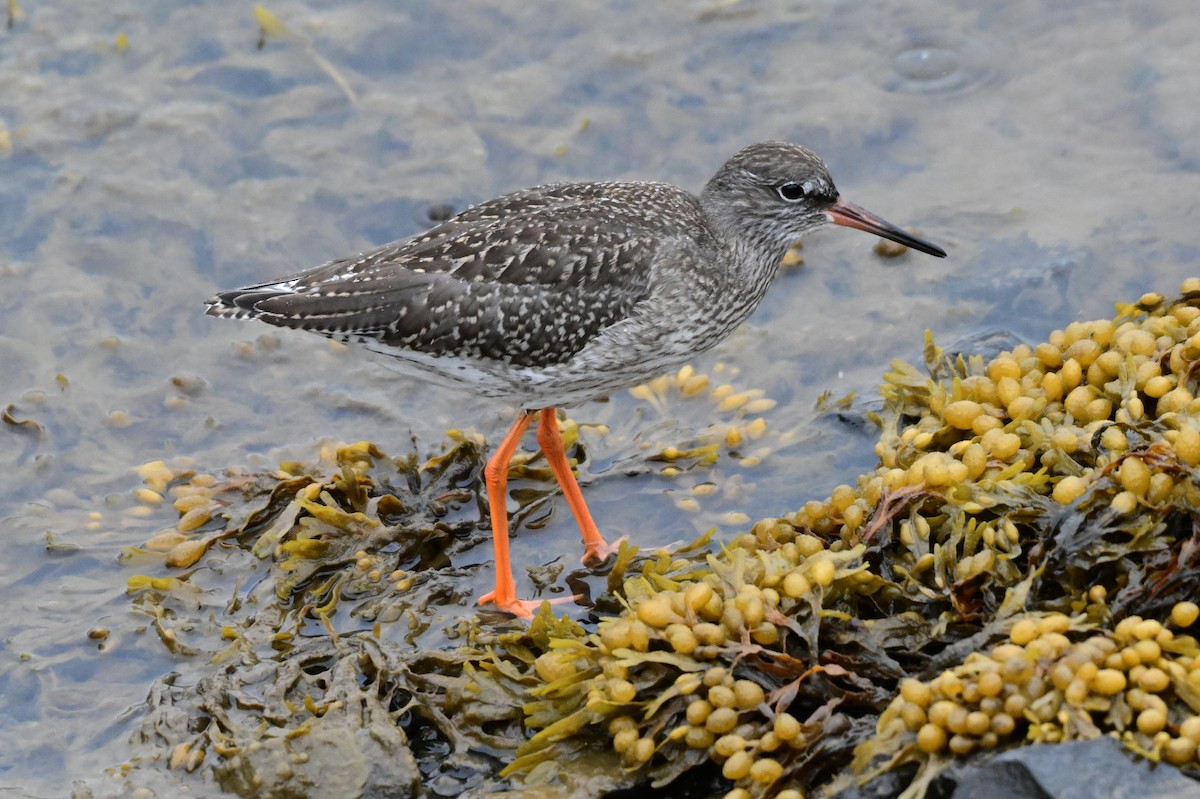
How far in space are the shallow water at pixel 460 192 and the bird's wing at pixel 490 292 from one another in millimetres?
1174

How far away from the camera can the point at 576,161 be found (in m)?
9.16

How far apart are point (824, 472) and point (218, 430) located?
11.8 ft

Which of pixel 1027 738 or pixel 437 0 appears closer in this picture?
pixel 1027 738

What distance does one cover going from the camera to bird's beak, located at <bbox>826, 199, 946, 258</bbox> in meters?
6.54

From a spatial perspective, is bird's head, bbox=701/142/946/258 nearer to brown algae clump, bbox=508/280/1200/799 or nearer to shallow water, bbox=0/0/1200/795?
shallow water, bbox=0/0/1200/795

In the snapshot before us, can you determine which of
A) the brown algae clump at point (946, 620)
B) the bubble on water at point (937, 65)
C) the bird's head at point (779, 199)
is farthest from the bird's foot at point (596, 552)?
the bubble on water at point (937, 65)

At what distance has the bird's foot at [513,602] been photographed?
5887 millimetres

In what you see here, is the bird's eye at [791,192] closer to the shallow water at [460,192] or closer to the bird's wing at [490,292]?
the bird's wing at [490,292]

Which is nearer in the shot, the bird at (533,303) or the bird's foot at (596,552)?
the bird at (533,303)

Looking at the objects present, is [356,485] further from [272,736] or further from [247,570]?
[272,736]

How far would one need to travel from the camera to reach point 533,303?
6.00 m

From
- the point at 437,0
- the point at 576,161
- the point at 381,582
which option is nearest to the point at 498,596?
the point at 381,582

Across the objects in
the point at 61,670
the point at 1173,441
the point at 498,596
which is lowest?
the point at 61,670

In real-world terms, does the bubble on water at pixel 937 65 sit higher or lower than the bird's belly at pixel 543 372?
higher
